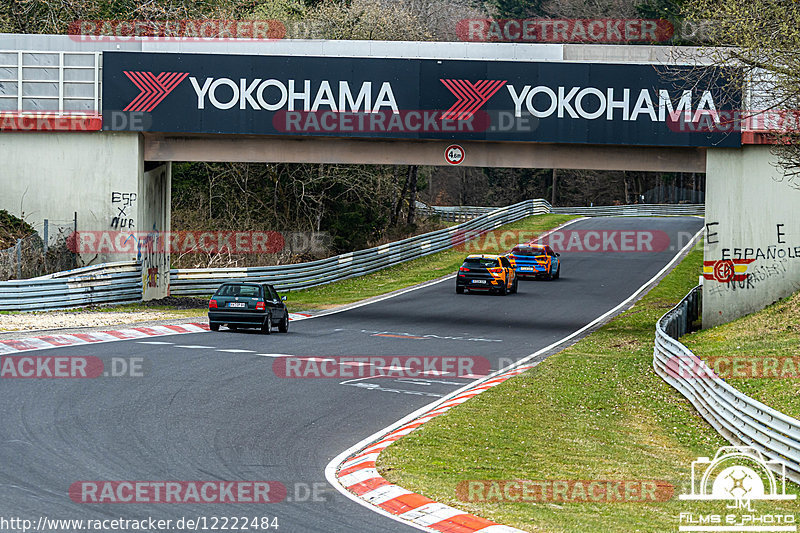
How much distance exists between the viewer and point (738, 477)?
12430 millimetres

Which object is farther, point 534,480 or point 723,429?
point 723,429

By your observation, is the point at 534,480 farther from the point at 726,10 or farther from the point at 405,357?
the point at 726,10

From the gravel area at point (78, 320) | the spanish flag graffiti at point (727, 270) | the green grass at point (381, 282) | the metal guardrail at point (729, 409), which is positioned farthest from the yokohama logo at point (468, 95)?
the metal guardrail at point (729, 409)

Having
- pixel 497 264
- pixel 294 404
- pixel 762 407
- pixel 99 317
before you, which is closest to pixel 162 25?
pixel 497 264

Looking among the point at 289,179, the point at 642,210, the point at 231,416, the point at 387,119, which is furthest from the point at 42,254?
the point at 642,210

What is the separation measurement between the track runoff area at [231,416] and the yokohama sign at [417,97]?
6001mm

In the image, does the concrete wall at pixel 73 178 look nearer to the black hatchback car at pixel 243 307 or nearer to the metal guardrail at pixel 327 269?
the metal guardrail at pixel 327 269

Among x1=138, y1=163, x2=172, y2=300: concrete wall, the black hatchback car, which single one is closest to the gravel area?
the black hatchback car

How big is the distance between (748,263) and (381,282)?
58.5ft

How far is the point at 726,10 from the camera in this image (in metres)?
23.0

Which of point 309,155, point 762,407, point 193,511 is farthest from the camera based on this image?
point 309,155

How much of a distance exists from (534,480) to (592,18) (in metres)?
79.5

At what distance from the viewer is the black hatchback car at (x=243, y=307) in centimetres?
2512

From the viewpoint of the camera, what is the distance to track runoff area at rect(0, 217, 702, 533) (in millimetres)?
9398
